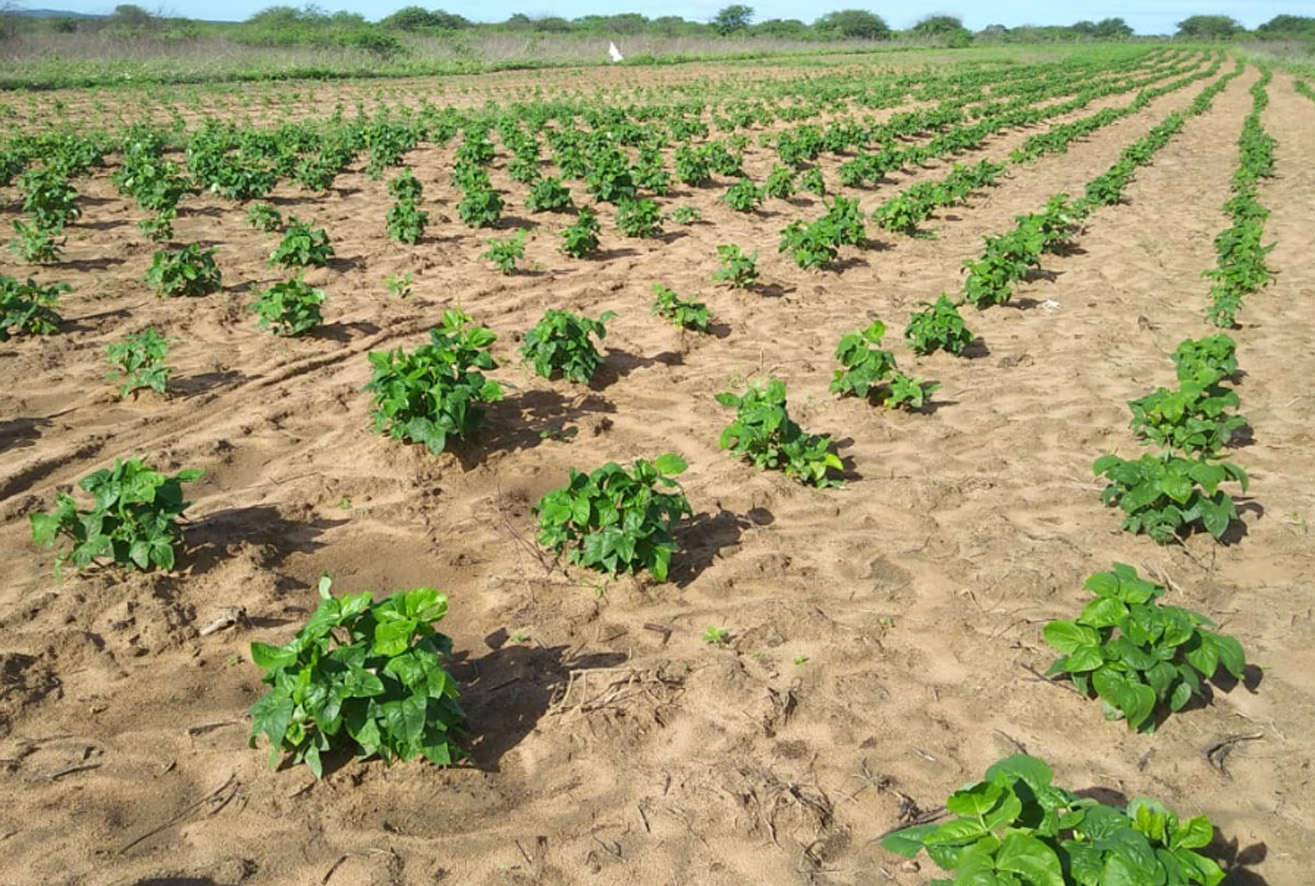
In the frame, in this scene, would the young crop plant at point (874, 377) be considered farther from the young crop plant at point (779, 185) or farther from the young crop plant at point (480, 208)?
the young crop plant at point (779, 185)

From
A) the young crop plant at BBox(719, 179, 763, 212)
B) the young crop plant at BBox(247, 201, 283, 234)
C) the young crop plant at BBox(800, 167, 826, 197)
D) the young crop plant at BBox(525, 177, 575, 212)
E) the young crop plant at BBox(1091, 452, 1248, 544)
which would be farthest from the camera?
the young crop plant at BBox(800, 167, 826, 197)

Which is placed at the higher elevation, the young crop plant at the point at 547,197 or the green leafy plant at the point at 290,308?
the young crop plant at the point at 547,197

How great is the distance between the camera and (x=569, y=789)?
10.1 ft

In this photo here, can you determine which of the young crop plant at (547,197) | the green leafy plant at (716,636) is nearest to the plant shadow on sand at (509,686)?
the green leafy plant at (716,636)

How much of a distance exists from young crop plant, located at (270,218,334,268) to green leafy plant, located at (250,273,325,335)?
1.65 m

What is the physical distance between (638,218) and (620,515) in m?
6.66

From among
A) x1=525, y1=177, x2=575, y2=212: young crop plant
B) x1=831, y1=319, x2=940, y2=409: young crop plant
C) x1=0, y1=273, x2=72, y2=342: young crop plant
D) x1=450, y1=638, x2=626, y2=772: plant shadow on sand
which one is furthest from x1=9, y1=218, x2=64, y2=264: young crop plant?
x1=831, y1=319, x2=940, y2=409: young crop plant

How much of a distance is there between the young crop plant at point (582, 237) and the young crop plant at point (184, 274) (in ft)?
11.1

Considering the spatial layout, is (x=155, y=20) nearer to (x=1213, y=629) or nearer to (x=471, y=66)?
(x=471, y=66)

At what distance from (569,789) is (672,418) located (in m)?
3.19

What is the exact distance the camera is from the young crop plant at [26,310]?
659cm

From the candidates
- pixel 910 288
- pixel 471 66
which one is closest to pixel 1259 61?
pixel 471 66

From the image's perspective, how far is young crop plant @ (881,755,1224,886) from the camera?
2164 millimetres

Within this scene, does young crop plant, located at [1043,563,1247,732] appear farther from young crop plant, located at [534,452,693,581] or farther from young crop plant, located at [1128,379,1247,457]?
young crop plant, located at [1128,379,1247,457]
